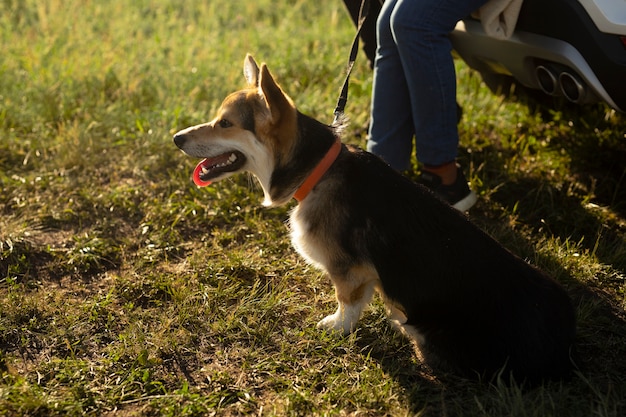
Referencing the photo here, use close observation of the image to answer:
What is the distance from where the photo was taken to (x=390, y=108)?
14.7 feet

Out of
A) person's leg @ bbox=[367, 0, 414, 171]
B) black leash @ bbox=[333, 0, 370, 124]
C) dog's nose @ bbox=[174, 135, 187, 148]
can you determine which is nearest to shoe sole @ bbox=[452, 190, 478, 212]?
person's leg @ bbox=[367, 0, 414, 171]

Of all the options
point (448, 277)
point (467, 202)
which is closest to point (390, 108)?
point (467, 202)

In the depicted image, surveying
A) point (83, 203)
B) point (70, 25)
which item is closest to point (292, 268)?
point (83, 203)

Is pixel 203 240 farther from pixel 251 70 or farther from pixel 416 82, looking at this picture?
pixel 416 82

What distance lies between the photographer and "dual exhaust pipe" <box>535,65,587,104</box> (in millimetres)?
4047

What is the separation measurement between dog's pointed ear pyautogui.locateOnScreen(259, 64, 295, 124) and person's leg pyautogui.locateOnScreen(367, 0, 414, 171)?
126 cm

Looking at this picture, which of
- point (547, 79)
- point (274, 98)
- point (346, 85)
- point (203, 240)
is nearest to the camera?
point (274, 98)

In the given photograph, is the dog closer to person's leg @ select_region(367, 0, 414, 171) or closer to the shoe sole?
person's leg @ select_region(367, 0, 414, 171)

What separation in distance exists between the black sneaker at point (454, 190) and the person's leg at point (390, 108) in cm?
24

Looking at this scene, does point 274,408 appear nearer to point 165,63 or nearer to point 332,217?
point 332,217

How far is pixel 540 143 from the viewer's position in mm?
5387

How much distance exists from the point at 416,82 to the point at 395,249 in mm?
1334

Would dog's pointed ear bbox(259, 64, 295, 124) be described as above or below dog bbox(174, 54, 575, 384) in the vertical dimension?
above

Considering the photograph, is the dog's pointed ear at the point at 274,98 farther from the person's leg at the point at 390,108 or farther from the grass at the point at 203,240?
the person's leg at the point at 390,108
